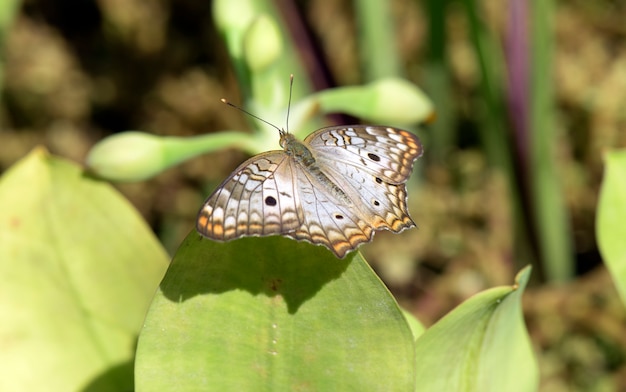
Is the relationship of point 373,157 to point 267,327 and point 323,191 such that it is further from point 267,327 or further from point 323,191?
point 267,327

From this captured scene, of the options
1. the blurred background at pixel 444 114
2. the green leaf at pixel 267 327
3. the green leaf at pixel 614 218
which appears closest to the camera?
the green leaf at pixel 267 327

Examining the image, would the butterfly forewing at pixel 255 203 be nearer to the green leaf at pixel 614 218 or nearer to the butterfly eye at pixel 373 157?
the butterfly eye at pixel 373 157

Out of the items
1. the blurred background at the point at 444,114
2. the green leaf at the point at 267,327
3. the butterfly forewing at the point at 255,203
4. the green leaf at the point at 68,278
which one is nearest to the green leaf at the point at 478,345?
the green leaf at the point at 267,327

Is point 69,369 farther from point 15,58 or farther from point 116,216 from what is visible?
point 15,58

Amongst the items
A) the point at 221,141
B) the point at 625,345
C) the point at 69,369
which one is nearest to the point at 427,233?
the point at 625,345

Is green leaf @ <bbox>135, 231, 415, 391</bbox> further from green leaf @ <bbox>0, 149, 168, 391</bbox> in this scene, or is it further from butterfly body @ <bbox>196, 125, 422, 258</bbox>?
green leaf @ <bbox>0, 149, 168, 391</bbox>
